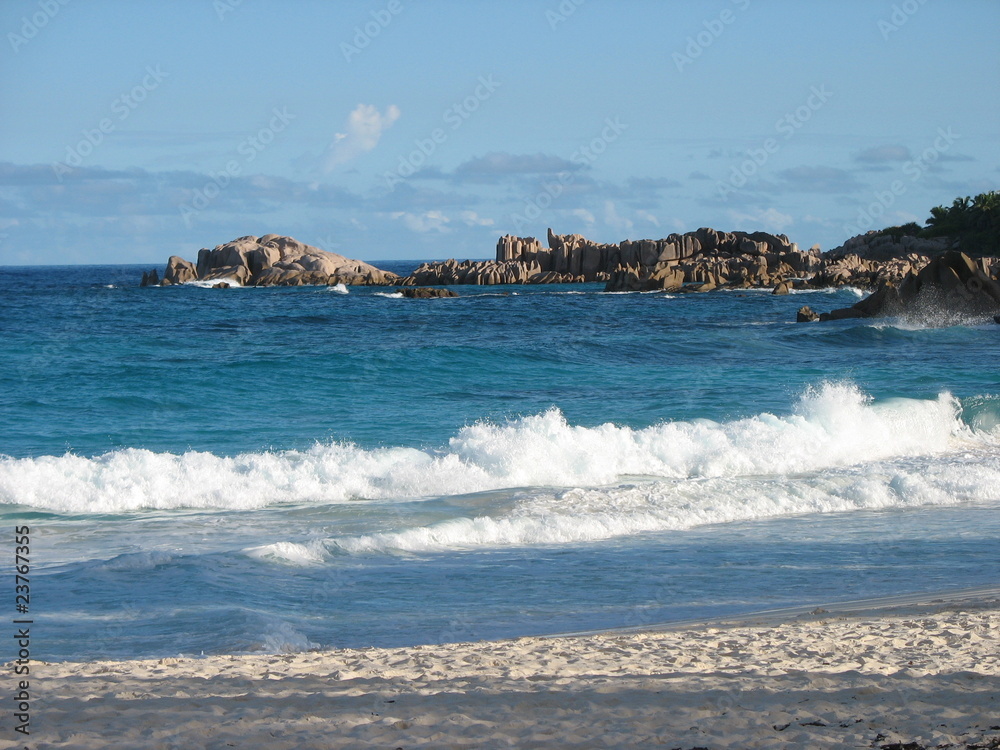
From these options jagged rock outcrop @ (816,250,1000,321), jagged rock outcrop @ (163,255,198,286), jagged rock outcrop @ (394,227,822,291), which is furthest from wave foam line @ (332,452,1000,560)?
jagged rock outcrop @ (163,255,198,286)

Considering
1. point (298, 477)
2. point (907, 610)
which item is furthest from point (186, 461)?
point (907, 610)

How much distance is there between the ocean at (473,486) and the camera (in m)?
8.58

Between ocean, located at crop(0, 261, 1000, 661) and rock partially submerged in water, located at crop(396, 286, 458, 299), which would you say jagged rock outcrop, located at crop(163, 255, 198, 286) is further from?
ocean, located at crop(0, 261, 1000, 661)

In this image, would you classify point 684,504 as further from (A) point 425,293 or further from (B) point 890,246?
(B) point 890,246

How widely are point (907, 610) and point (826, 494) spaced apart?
18.2ft

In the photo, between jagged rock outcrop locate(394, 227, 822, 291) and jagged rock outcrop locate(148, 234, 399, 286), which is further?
jagged rock outcrop locate(148, 234, 399, 286)

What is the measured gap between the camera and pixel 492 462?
1503 cm

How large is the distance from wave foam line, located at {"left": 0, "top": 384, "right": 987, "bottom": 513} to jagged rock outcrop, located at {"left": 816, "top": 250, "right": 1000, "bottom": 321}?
1955cm

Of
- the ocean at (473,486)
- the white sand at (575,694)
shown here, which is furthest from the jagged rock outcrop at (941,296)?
the white sand at (575,694)

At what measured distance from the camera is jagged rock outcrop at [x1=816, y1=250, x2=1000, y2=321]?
119 feet

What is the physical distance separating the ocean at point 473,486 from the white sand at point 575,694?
0.88 metres

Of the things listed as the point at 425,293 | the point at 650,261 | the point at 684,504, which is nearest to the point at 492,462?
the point at 684,504

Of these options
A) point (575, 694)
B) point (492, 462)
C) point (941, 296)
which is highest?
point (941, 296)

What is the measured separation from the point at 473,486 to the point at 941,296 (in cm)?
2877
